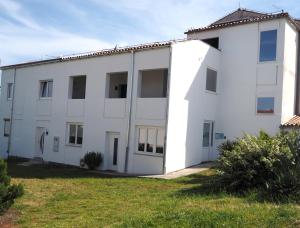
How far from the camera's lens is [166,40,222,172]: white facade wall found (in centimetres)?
1961

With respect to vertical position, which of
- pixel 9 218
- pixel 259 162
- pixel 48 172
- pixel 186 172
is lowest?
pixel 9 218

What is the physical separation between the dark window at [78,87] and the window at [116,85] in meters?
2.48

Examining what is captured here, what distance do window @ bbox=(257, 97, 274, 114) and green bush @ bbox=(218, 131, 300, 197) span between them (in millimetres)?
8437

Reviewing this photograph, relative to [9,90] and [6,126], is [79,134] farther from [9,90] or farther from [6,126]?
[9,90]

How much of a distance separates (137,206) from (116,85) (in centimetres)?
1279

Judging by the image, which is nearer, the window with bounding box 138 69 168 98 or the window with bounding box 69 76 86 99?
the window with bounding box 138 69 168 98

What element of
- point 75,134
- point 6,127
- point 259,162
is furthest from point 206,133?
point 6,127

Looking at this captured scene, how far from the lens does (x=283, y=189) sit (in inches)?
432

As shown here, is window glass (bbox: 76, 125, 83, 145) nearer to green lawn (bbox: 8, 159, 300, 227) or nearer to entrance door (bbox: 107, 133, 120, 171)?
entrance door (bbox: 107, 133, 120, 171)

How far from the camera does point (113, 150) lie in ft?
71.7

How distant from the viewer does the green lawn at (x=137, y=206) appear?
883cm

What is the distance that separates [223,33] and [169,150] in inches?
319

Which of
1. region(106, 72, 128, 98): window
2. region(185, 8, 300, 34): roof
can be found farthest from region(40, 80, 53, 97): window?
region(185, 8, 300, 34): roof

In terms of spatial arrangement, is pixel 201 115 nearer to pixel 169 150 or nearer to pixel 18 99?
pixel 169 150
